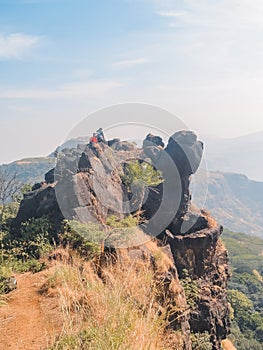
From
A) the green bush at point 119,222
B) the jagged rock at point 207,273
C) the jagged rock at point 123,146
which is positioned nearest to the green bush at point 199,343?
the jagged rock at point 207,273

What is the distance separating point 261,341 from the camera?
38156 millimetres

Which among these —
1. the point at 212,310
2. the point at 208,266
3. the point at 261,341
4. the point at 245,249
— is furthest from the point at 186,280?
the point at 245,249

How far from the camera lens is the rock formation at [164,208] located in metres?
11.8

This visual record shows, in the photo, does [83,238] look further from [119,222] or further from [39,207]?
[39,207]

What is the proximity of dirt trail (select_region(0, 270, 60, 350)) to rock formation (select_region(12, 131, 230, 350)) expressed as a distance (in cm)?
399

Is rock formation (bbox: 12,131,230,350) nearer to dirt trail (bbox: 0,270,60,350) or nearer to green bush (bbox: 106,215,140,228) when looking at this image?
green bush (bbox: 106,215,140,228)

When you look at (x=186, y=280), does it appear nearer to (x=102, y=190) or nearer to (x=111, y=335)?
(x=102, y=190)

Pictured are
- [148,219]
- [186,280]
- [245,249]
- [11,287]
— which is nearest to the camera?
[11,287]

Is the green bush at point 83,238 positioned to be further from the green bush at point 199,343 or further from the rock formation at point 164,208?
the green bush at point 199,343

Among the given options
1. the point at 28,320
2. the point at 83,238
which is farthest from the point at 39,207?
the point at 28,320

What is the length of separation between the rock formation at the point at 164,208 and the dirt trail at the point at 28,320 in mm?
3989

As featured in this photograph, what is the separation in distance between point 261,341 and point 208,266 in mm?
31133

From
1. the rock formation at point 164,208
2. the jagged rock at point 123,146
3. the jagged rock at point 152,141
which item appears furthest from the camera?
the jagged rock at point 123,146

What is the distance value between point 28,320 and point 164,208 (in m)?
9.59
